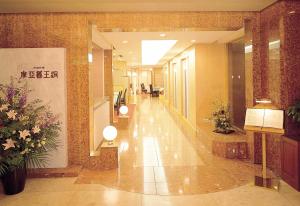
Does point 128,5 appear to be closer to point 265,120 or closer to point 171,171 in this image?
point 265,120

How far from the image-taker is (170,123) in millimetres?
10492

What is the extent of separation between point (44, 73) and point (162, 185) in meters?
2.80

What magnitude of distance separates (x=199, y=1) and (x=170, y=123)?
6.41 meters

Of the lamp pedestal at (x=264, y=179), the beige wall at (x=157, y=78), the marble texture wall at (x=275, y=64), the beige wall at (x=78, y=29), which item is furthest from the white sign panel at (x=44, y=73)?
the beige wall at (x=157, y=78)

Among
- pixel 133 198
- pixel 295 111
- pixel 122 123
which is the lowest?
pixel 133 198

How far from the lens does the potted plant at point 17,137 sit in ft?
13.1

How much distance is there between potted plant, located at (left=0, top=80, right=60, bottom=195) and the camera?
4000 millimetres

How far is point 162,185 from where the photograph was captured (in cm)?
437

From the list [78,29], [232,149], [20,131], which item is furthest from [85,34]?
[232,149]

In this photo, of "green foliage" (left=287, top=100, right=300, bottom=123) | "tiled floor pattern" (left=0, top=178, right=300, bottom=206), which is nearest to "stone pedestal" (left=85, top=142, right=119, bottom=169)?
"tiled floor pattern" (left=0, top=178, right=300, bottom=206)

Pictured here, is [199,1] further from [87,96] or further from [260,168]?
[260,168]

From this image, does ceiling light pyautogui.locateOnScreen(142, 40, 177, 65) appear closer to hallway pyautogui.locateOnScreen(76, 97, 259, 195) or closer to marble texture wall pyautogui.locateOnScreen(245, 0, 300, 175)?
hallway pyautogui.locateOnScreen(76, 97, 259, 195)

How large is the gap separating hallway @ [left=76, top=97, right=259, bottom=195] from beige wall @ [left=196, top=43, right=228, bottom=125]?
159 centimetres

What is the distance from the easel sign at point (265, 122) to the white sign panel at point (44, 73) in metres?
3.21
